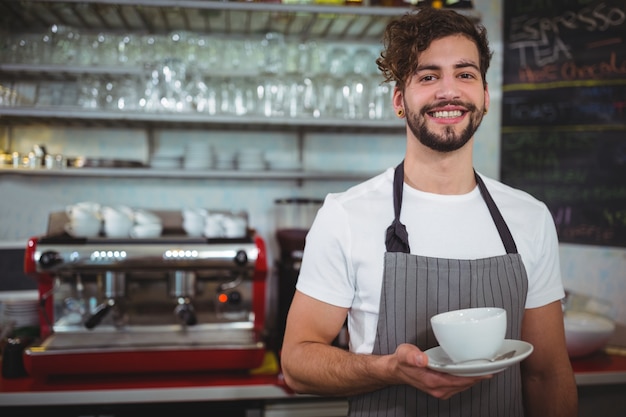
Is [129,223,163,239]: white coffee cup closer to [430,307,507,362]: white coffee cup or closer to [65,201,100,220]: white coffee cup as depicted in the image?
[65,201,100,220]: white coffee cup

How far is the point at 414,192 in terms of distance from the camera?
4.98 feet

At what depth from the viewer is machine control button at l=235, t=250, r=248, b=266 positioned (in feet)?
7.30

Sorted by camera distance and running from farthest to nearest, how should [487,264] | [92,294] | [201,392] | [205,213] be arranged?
[205,213] → [92,294] → [201,392] → [487,264]

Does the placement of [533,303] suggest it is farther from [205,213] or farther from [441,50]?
[205,213]

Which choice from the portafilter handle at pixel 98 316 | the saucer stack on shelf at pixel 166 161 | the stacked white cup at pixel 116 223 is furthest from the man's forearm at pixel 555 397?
the saucer stack on shelf at pixel 166 161

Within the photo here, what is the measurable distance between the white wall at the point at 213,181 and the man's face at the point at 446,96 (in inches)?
61.9

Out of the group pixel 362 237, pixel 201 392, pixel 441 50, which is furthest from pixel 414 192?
pixel 201 392

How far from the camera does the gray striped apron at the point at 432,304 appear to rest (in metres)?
1.39

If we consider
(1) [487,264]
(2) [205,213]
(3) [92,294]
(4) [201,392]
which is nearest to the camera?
(1) [487,264]

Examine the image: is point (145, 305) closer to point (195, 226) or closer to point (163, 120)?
point (195, 226)

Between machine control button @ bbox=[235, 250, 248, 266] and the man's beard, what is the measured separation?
986 mm

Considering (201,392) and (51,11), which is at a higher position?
(51,11)

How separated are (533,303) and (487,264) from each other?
171 mm

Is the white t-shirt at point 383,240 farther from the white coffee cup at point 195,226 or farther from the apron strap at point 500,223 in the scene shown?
the white coffee cup at point 195,226
